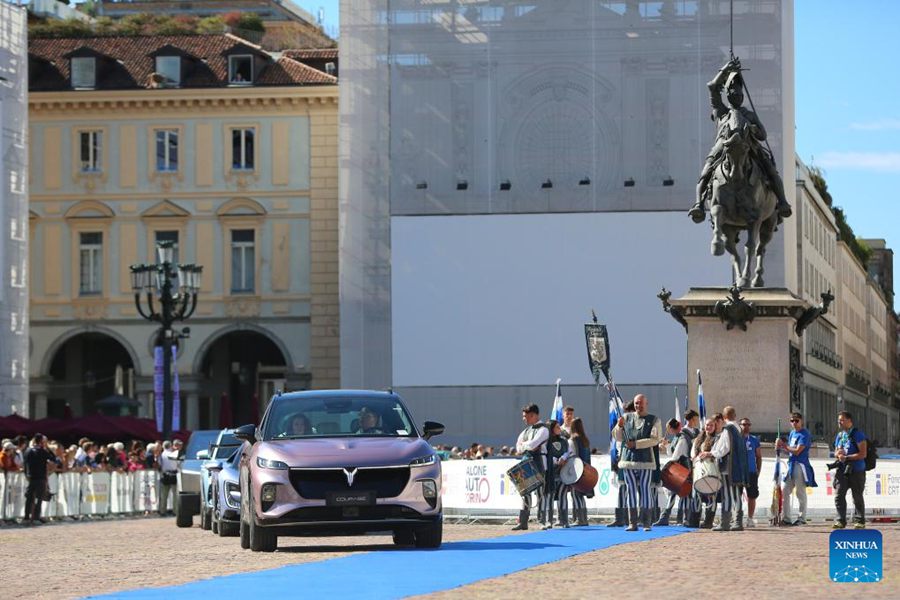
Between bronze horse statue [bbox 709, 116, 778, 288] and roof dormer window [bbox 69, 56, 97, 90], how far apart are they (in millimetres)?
48540

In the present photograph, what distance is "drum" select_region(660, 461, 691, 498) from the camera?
26266mm

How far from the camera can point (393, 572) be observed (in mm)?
17688

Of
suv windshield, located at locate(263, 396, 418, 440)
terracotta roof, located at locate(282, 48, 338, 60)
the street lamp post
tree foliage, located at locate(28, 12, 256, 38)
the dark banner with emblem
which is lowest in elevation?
suv windshield, located at locate(263, 396, 418, 440)

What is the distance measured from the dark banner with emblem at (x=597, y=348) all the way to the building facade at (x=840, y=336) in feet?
80.0

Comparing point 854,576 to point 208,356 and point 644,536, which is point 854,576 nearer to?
point 644,536

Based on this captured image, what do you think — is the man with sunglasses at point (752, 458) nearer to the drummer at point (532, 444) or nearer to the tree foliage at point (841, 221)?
the drummer at point (532, 444)

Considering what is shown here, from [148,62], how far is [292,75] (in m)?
5.30

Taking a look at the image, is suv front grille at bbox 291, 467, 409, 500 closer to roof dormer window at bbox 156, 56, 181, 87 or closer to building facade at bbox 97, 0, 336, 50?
roof dormer window at bbox 156, 56, 181, 87

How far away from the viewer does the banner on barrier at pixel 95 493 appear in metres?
41.0

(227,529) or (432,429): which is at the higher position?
(432,429)

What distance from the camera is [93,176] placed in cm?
7319

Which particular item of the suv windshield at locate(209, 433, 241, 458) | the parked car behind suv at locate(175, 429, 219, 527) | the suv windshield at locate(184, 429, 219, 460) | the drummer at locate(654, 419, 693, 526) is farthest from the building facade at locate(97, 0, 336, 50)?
the drummer at locate(654, 419, 693, 526)

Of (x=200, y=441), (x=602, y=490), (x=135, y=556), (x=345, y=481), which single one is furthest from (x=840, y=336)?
(x=345, y=481)

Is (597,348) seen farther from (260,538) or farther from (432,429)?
(260,538)
